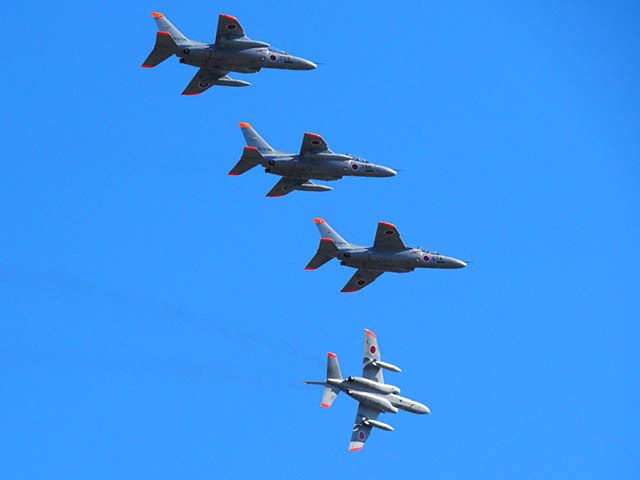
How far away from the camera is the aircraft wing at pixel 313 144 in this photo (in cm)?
6312

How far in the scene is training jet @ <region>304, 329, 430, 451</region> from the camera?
223 ft

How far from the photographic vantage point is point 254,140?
66.4m

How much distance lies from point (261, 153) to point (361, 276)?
12.5 m

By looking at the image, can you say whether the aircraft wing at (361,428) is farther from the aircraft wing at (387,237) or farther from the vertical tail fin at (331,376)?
the aircraft wing at (387,237)

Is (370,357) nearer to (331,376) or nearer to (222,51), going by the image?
(331,376)

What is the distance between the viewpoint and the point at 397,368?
70.2 metres

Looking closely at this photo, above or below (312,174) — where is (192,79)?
above

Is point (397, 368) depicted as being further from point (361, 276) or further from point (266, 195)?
Result: point (266, 195)

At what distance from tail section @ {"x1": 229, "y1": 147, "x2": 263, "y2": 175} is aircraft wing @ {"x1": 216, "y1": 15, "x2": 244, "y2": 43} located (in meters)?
8.53

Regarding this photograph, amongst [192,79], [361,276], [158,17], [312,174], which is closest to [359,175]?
[312,174]

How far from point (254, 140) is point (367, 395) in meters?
22.7

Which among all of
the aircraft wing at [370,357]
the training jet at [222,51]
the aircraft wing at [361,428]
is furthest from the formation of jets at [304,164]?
the aircraft wing at [370,357]

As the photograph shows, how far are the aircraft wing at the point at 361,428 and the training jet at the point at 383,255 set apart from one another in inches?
535

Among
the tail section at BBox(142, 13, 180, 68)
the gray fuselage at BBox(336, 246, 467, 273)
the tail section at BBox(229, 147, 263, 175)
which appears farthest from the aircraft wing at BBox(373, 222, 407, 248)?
the tail section at BBox(142, 13, 180, 68)
